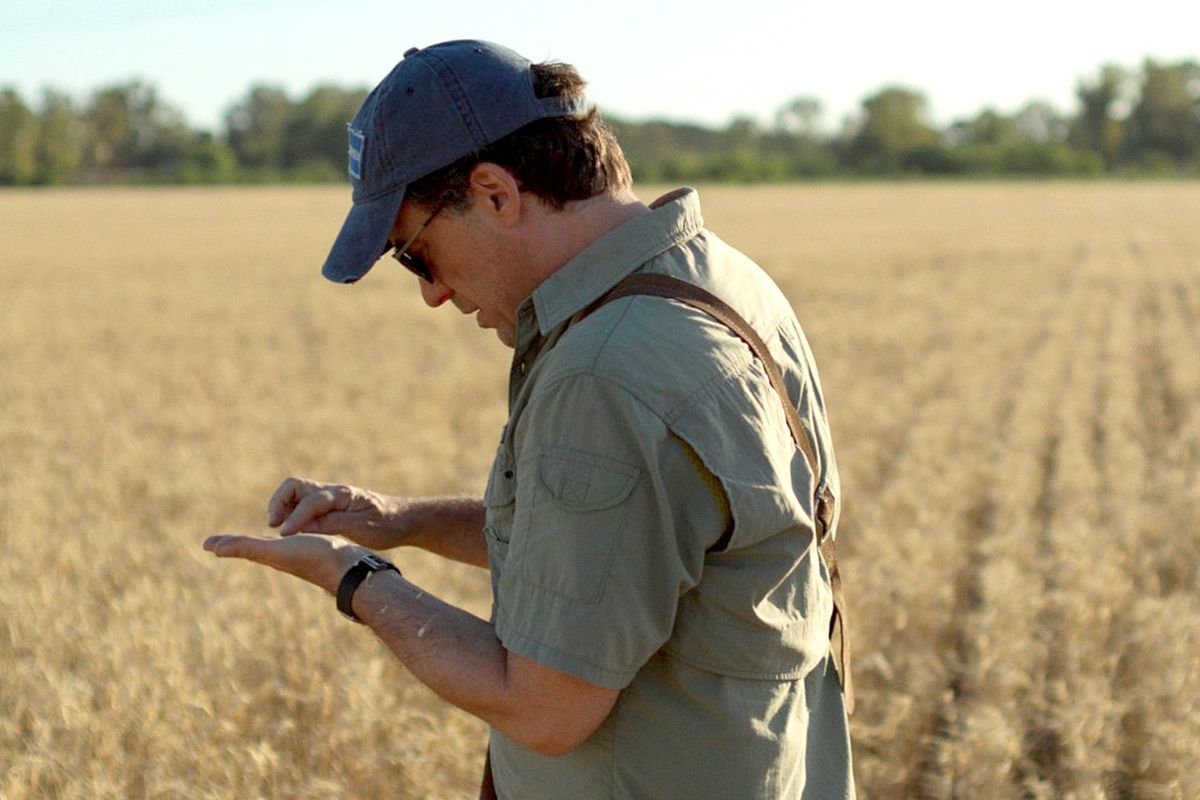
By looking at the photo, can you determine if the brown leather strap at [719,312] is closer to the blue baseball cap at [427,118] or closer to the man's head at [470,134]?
the man's head at [470,134]

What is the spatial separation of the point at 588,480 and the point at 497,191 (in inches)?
17.3

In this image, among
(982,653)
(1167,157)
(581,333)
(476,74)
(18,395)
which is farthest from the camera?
(1167,157)

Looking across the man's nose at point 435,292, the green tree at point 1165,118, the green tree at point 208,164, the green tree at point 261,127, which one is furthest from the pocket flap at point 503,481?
the green tree at point 1165,118

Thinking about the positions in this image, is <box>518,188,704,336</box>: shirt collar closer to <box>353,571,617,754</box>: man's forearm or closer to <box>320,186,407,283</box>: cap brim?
<box>320,186,407,283</box>: cap brim

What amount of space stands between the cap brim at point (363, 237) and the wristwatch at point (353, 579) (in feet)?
1.35

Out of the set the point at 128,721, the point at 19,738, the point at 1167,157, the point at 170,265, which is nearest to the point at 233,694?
the point at 128,721

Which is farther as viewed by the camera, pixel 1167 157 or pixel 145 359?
pixel 1167 157

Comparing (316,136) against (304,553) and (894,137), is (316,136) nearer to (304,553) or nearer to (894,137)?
(894,137)

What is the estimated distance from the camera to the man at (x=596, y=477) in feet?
5.29

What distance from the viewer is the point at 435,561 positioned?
509 centimetres

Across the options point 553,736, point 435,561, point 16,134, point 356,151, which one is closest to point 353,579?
point 553,736

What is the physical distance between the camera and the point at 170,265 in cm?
2319

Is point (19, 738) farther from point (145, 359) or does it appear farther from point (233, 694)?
point (145, 359)

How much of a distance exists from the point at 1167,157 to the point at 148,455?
336ft
